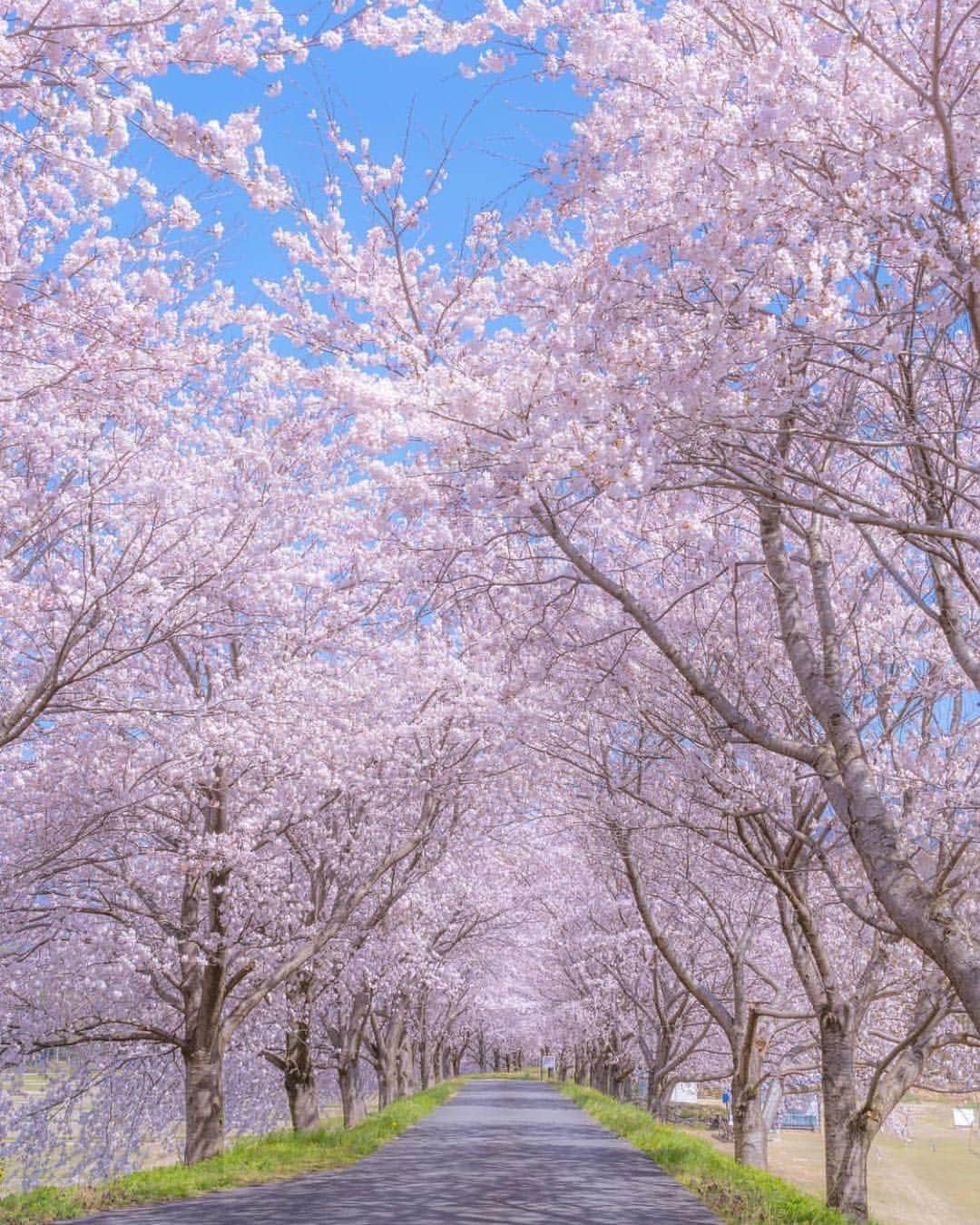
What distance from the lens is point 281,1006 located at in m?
20.9

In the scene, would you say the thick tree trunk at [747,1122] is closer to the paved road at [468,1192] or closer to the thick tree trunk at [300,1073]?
the paved road at [468,1192]

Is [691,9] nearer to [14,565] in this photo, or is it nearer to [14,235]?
[14,235]

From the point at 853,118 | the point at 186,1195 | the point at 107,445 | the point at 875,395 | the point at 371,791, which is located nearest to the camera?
the point at 853,118

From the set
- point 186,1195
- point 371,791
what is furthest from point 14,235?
point 371,791

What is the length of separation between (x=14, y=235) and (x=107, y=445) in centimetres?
234

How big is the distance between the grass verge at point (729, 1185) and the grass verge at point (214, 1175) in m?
4.50

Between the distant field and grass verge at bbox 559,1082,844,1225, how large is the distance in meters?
7.12

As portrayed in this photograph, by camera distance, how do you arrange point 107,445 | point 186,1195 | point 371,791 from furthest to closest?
point 371,791
point 186,1195
point 107,445

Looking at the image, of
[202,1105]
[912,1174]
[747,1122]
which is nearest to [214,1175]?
[202,1105]

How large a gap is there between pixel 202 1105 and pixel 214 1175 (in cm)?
269

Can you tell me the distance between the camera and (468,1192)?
1210 cm

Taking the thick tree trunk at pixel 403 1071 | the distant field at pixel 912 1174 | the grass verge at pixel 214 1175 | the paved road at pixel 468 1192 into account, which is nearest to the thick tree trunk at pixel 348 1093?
the grass verge at pixel 214 1175

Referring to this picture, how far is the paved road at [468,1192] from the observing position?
9.88 metres

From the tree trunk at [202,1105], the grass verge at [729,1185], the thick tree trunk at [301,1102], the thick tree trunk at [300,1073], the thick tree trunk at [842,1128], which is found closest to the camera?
the grass verge at [729,1185]
